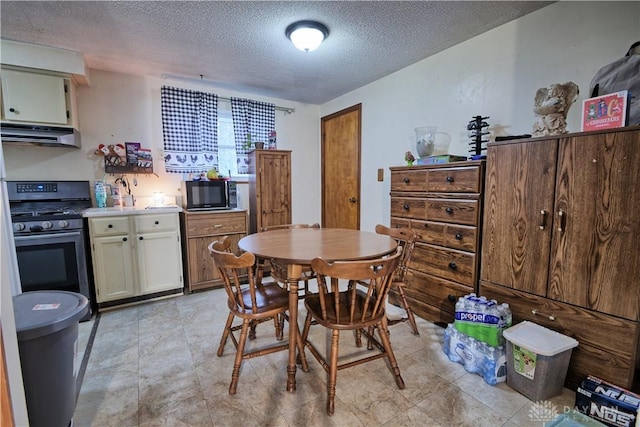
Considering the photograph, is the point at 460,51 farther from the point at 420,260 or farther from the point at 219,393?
the point at 219,393

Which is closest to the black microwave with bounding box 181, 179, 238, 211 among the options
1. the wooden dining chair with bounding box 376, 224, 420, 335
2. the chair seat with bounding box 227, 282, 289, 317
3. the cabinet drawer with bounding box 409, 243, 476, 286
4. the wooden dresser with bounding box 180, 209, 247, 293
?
the wooden dresser with bounding box 180, 209, 247, 293

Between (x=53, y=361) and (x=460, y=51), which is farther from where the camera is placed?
(x=460, y=51)

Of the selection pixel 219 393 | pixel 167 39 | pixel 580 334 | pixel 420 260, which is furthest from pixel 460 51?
pixel 219 393

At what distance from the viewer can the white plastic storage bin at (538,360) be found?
151 cm

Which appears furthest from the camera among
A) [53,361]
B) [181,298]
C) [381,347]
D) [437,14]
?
[181,298]

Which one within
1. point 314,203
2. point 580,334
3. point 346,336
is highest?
point 314,203

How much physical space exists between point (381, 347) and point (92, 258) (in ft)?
8.44

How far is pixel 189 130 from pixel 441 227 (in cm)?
295

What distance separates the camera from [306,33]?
85.1 inches

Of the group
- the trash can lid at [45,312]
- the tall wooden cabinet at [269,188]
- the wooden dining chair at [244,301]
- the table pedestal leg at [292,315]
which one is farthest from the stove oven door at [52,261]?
the table pedestal leg at [292,315]

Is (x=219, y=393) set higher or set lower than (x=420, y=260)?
lower

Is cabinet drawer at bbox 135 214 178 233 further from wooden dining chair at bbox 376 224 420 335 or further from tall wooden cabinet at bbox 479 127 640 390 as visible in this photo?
tall wooden cabinet at bbox 479 127 640 390

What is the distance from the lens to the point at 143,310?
8.87 feet

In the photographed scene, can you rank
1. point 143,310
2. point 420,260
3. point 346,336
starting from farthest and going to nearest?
point 143,310 → point 420,260 → point 346,336
